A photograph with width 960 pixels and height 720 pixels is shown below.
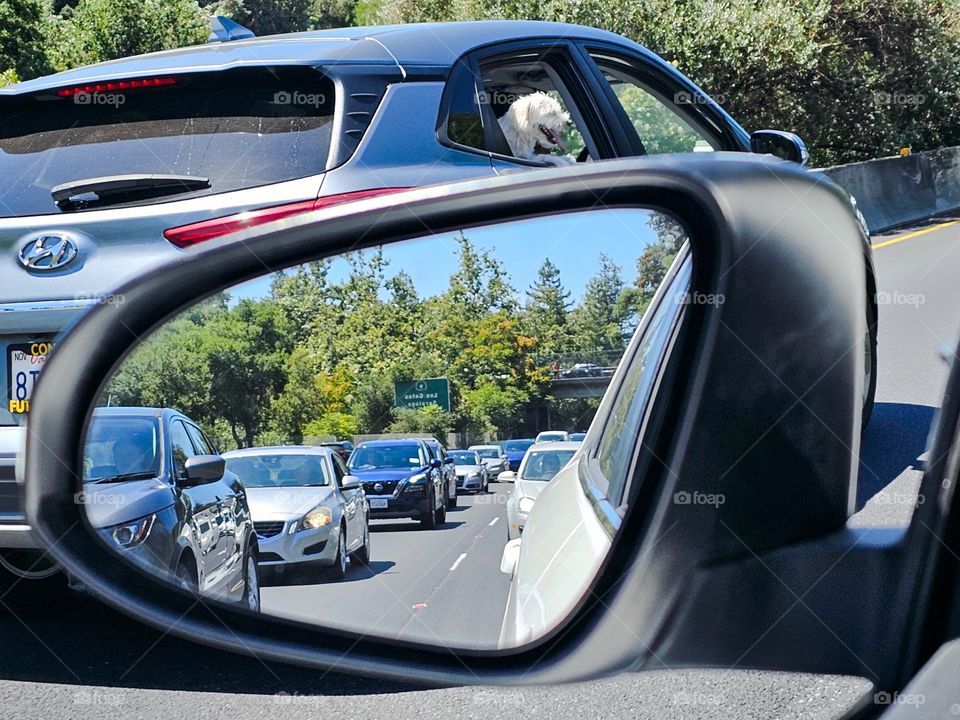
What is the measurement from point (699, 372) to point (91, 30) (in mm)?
34731

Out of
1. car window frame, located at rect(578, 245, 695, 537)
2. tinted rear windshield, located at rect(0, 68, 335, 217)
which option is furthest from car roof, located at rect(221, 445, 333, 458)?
tinted rear windshield, located at rect(0, 68, 335, 217)

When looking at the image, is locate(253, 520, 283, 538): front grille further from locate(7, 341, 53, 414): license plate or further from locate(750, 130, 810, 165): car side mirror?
locate(750, 130, 810, 165): car side mirror

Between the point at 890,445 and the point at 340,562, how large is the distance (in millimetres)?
728

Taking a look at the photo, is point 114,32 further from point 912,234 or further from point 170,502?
point 170,502

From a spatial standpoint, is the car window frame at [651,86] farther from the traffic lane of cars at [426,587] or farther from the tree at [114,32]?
the tree at [114,32]

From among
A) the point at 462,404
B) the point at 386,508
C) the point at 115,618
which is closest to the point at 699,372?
the point at 462,404

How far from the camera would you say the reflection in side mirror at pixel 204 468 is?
126cm

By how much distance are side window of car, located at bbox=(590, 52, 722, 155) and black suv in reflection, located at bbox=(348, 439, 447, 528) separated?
3.48 m

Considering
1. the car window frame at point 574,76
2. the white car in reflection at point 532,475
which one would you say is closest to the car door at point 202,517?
the white car in reflection at point 532,475

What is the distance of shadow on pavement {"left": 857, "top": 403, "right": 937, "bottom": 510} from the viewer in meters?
1.40

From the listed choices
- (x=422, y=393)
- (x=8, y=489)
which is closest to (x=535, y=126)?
(x=8, y=489)

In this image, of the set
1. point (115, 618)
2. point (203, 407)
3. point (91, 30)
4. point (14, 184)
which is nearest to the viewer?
point (203, 407)

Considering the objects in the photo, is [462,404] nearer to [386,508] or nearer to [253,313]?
[386,508]

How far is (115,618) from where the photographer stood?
4.73 m
